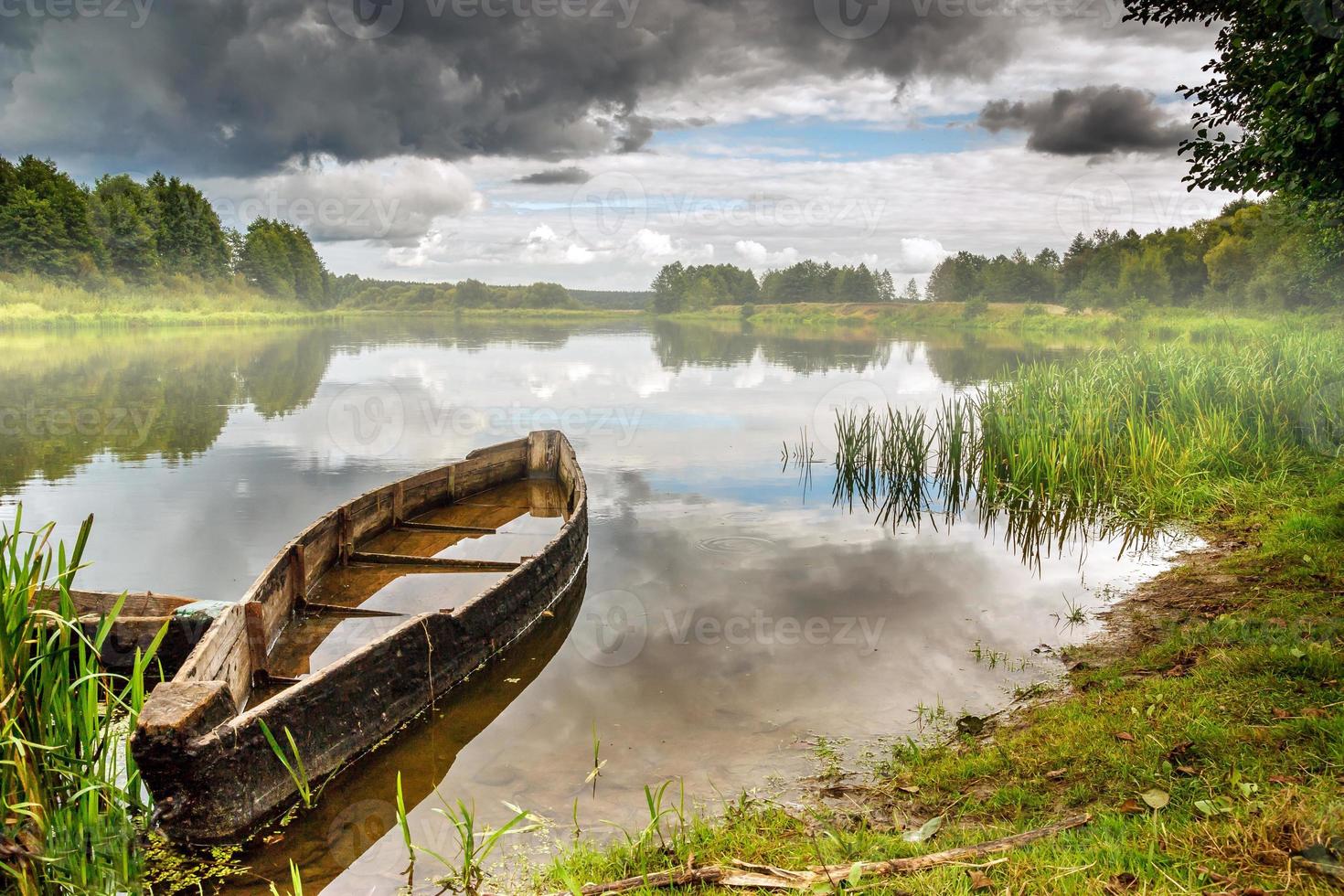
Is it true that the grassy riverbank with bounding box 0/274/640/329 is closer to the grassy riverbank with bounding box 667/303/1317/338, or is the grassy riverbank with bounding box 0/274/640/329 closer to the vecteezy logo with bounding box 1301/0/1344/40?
the grassy riverbank with bounding box 667/303/1317/338

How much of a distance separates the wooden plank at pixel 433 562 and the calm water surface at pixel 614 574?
0.95m

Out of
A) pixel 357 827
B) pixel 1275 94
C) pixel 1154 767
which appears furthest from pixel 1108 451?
pixel 357 827

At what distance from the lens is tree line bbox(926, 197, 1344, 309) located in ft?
108

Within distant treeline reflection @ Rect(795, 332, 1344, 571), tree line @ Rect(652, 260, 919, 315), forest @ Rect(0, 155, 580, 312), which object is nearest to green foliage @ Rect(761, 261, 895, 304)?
tree line @ Rect(652, 260, 919, 315)

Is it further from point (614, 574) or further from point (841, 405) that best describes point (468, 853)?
point (841, 405)

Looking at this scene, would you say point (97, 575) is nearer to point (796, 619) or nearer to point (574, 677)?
point (574, 677)

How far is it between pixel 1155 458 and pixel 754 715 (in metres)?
8.11

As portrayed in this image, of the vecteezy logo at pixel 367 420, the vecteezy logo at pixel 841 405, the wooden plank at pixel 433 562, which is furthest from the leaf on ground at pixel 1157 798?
the vecteezy logo at pixel 367 420

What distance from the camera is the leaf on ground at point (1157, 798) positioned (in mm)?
3211

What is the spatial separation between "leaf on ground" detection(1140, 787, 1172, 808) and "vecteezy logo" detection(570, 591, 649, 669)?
397 centimetres

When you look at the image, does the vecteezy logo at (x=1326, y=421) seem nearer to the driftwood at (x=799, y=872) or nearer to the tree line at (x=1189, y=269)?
the tree line at (x=1189, y=269)

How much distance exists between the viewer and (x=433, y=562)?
8031mm

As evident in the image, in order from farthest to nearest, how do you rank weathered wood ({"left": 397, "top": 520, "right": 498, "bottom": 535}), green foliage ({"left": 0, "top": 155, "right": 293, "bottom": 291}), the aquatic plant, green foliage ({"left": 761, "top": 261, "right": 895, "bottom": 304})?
1. green foliage ({"left": 761, "top": 261, "right": 895, "bottom": 304})
2. green foliage ({"left": 0, "top": 155, "right": 293, "bottom": 291})
3. weathered wood ({"left": 397, "top": 520, "right": 498, "bottom": 535})
4. the aquatic plant

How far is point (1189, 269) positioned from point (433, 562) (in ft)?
220
